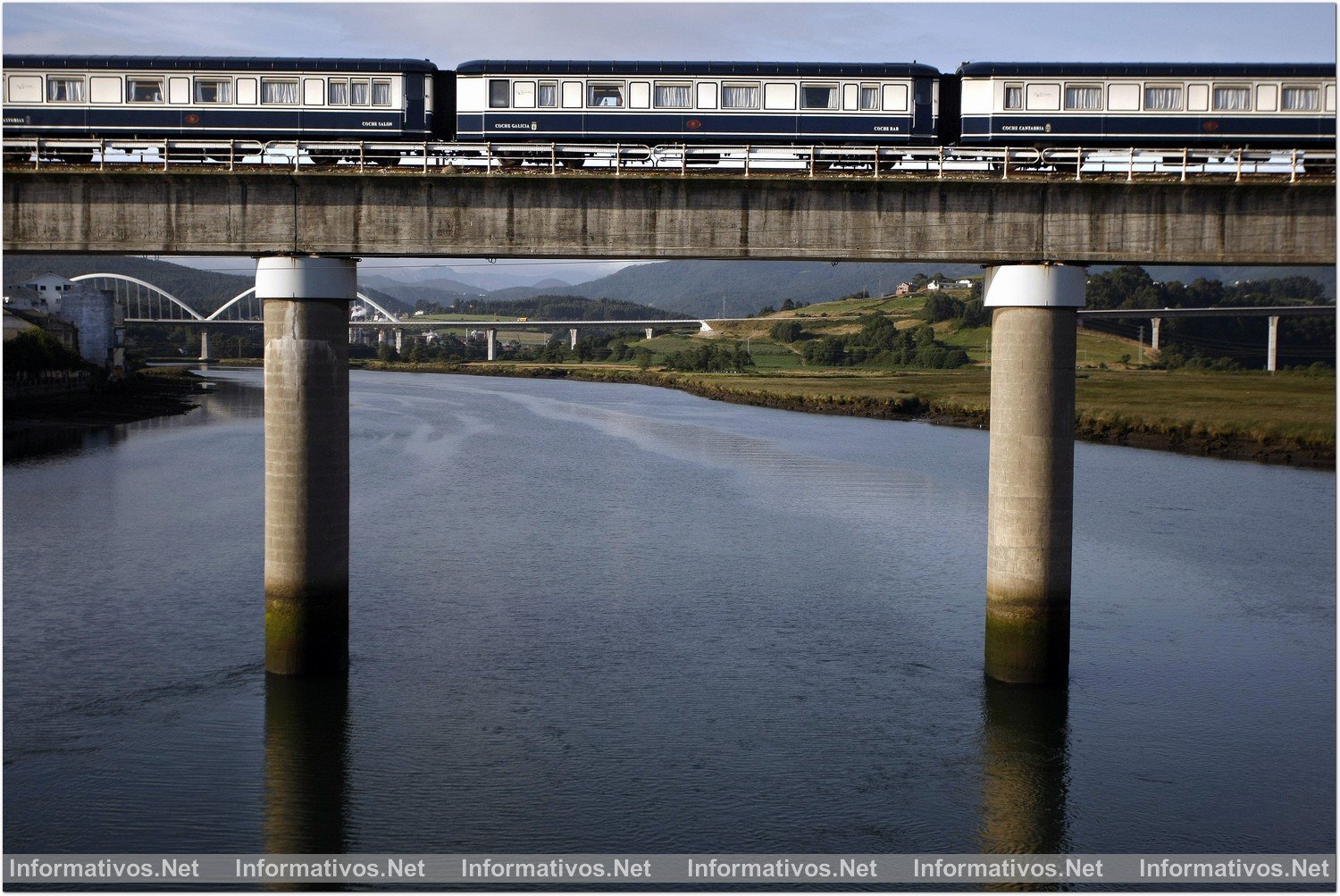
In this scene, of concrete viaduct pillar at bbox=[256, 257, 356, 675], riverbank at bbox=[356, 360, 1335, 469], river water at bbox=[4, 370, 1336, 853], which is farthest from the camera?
riverbank at bbox=[356, 360, 1335, 469]

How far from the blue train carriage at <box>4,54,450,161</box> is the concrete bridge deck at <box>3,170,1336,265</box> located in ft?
19.2

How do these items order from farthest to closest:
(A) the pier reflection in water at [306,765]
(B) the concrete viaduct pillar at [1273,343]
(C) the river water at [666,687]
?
(B) the concrete viaduct pillar at [1273,343] < (C) the river water at [666,687] < (A) the pier reflection in water at [306,765]

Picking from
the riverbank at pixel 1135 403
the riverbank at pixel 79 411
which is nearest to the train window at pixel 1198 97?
the riverbank at pixel 1135 403

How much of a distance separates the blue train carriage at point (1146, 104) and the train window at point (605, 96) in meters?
8.03

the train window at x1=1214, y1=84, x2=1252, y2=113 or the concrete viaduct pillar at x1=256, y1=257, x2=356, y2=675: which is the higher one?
the train window at x1=1214, y1=84, x2=1252, y2=113

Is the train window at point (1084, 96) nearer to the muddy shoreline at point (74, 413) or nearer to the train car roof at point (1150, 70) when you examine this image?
the train car roof at point (1150, 70)

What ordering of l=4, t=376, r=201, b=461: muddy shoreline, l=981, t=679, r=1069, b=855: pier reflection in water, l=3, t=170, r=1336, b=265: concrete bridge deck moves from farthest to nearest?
1. l=4, t=376, r=201, b=461: muddy shoreline
2. l=3, t=170, r=1336, b=265: concrete bridge deck
3. l=981, t=679, r=1069, b=855: pier reflection in water

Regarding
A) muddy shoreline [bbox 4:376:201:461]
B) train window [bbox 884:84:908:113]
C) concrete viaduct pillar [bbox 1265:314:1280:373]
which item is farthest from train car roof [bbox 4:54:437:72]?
concrete viaduct pillar [bbox 1265:314:1280:373]

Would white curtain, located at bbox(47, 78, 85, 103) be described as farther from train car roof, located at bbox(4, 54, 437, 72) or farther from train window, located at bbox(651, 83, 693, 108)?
train window, located at bbox(651, 83, 693, 108)

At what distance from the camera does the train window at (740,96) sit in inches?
1139

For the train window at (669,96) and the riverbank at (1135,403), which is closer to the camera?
the train window at (669,96)

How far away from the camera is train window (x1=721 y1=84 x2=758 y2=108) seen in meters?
28.9

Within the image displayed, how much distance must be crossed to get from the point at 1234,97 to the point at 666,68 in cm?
1313

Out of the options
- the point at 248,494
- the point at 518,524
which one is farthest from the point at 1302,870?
the point at 248,494
